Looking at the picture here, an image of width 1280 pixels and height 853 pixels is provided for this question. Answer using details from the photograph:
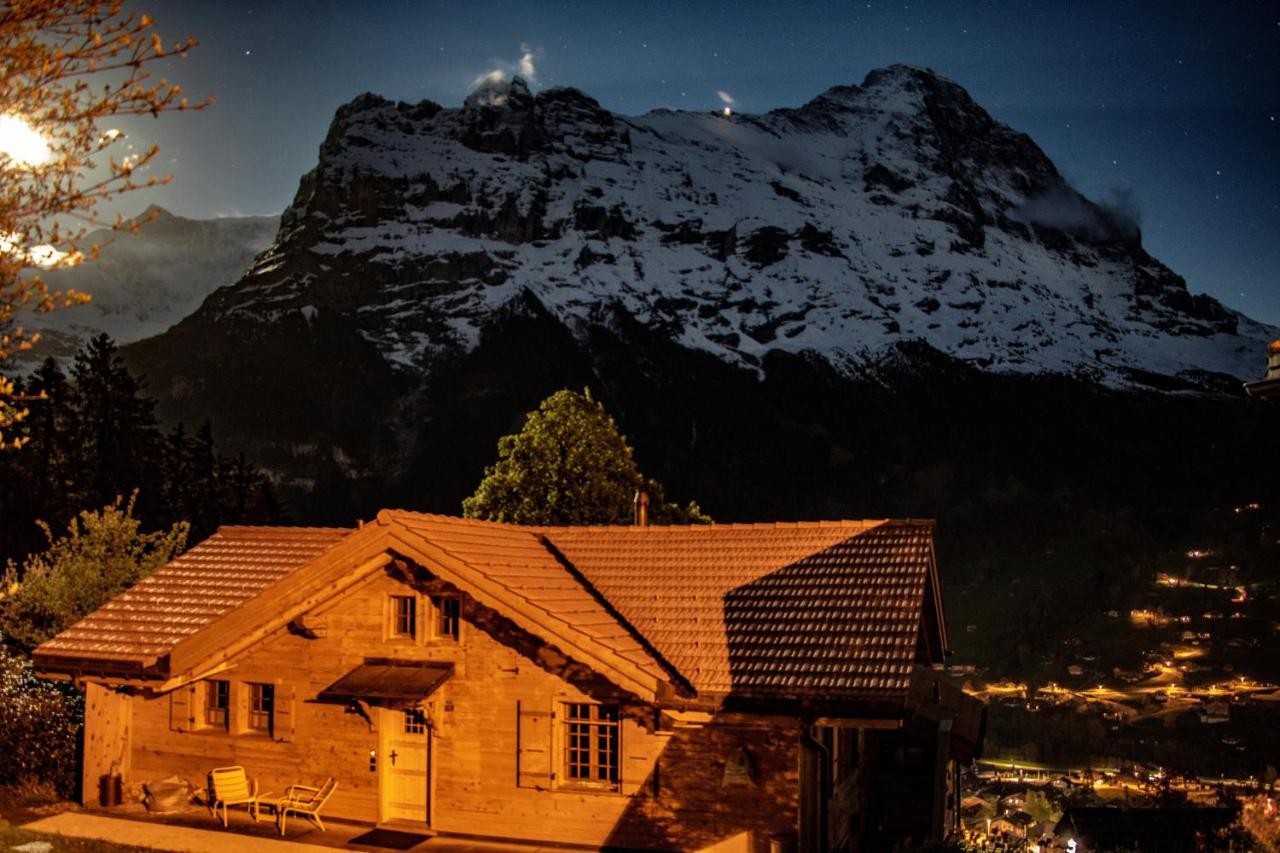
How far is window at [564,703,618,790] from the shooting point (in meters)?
18.5

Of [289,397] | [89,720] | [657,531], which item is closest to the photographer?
[89,720]

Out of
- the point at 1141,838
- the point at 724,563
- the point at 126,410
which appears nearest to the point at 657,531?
the point at 724,563

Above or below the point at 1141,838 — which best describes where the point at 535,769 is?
above

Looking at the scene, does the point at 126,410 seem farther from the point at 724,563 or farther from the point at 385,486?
the point at 385,486

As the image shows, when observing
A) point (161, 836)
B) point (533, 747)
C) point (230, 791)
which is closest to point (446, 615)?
point (533, 747)

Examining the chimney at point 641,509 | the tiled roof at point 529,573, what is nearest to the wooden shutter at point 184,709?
the tiled roof at point 529,573

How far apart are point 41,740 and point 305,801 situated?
20.9 feet

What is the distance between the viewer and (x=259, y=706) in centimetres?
2122

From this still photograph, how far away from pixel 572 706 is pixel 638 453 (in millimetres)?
158597

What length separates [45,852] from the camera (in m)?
16.4

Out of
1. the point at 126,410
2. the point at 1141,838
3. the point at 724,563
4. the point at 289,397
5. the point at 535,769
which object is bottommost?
the point at 1141,838

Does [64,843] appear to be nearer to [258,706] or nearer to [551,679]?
[258,706]

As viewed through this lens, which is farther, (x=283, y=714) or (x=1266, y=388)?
(x=283, y=714)

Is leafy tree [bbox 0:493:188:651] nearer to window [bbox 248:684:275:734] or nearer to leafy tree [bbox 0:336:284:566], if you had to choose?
window [bbox 248:684:275:734]
